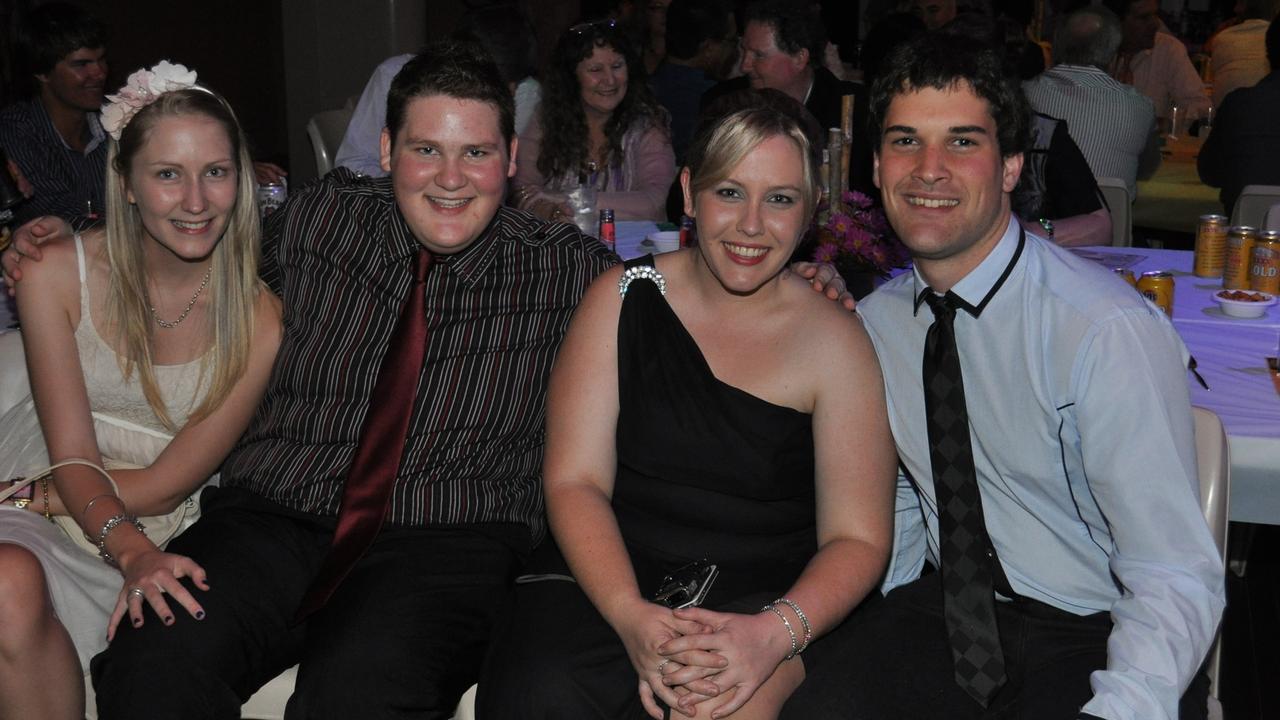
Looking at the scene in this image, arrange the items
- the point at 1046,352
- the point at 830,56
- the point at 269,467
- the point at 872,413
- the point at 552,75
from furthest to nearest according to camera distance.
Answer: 1. the point at 830,56
2. the point at 552,75
3. the point at 269,467
4. the point at 872,413
5. the point at 1046,352

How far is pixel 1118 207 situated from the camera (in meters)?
4.11

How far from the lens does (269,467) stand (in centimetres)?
223

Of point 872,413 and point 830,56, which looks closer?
point 872,413

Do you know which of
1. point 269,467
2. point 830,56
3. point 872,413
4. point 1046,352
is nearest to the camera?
point 1046,352

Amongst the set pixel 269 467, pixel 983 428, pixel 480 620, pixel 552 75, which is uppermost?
pixel 552 75

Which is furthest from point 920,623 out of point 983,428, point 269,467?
point 269,467

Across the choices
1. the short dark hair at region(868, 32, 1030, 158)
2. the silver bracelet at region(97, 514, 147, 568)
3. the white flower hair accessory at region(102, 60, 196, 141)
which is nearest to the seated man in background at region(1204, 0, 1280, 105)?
the short dark hair at region(868, 32, 1030, 158)

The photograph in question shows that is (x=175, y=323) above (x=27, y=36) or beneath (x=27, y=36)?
beneath

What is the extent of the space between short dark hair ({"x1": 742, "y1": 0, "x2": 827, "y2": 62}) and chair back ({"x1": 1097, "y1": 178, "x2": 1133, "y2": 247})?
1.15m

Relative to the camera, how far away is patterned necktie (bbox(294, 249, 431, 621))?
2080 millimetres

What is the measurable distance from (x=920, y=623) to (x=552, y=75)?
2798mm

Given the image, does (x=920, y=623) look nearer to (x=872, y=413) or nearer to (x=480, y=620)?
(x=872, y=413)

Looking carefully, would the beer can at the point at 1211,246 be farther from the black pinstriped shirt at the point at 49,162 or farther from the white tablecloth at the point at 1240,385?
the black pinstriped shirt at the point at 49,162

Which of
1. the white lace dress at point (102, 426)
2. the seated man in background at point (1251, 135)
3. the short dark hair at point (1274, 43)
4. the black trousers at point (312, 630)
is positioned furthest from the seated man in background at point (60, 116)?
the short dark hair at point (1274, 43)
